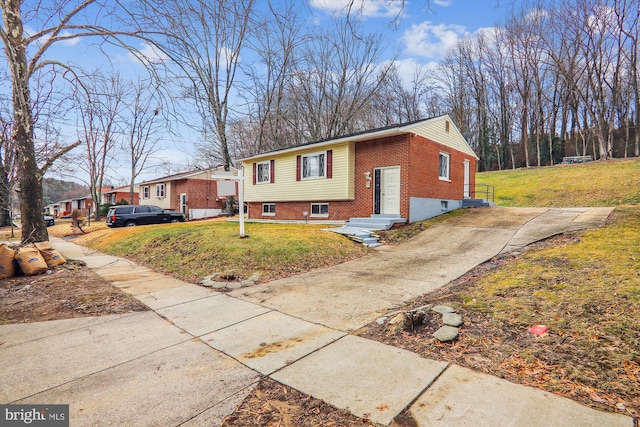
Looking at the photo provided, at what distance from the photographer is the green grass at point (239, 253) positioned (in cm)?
731

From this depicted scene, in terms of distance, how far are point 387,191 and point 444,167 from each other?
13.9 ft

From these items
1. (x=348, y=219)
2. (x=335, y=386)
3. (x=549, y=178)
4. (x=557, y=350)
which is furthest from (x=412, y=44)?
(x=549, y=178)

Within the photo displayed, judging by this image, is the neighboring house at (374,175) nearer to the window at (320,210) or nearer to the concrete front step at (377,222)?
the window at (320,210)

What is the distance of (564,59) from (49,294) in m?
37.2

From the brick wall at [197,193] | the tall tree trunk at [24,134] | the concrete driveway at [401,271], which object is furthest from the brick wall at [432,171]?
the brick wall at [197,193]

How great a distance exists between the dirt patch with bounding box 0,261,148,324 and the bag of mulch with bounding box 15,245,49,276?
15cm

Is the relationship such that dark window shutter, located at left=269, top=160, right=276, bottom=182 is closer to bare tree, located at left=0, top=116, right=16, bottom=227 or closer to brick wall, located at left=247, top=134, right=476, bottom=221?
brick wall, located at left=247, top=134, right=476, bottom=221

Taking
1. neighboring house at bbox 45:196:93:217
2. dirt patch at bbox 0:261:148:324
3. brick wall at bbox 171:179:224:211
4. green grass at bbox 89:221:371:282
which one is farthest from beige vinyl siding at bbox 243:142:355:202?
neighboring house at bbox 45:196:93:217

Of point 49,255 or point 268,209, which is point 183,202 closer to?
point 268,209

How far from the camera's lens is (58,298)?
5.38 meters

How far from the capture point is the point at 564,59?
26.2 metres

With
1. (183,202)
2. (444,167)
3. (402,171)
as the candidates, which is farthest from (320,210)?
(183,202)

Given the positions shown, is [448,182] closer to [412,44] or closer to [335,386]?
[412,44]

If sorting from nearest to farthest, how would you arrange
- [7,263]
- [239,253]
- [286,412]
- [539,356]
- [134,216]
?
[286,412], [539,356], [7,263], [239,253], [134,216]
